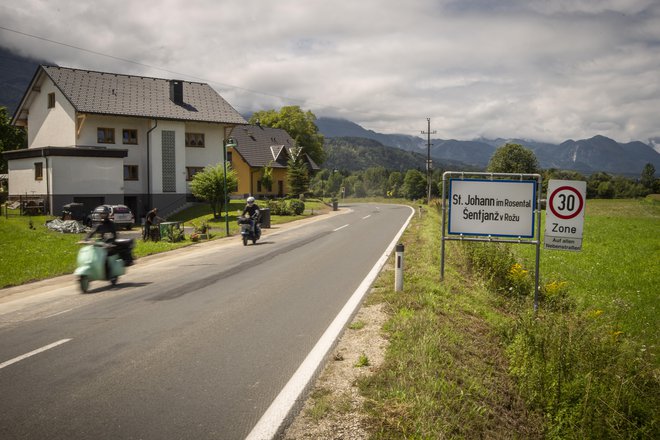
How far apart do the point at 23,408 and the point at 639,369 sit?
7392 mm

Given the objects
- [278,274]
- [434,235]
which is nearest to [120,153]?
[434,235]

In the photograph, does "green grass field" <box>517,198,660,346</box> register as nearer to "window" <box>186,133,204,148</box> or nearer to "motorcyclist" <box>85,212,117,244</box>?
"motorcyclist" <box>85,212,117,244</box>

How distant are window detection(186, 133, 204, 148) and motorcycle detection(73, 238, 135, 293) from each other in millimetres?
34159

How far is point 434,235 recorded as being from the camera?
20859 mm

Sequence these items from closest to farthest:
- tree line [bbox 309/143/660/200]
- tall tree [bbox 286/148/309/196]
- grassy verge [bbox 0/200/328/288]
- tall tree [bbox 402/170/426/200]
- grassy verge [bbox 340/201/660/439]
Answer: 1. grassy verge [bbox 340/201/660/439]
2. grassy verge [bbox 0/200/328/288]
3. tall tree [bbox 286/148/309/196]
4. tree line [bbox 309/143/660/200]
5. tall tree [bbox 402/170/426/200]

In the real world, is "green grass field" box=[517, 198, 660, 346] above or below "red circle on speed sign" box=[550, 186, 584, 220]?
below

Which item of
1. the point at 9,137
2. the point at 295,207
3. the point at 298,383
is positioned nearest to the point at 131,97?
the point at 295,207

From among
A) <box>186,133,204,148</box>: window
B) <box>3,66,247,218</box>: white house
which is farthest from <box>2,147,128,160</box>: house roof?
<box>186,133,204,148</box>: window

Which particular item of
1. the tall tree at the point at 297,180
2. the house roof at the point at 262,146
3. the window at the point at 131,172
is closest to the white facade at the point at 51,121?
the window at the point at 131,172

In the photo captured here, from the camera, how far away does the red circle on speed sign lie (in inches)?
332

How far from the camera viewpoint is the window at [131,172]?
39.3 metres

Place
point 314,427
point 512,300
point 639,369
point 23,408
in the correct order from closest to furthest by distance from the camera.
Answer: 1. point 314,427
2. point 23,408
3. point 639,369
4. point 512,300

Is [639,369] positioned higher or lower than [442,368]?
lower

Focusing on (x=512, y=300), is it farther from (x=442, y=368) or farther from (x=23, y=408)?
(x=23, y=408)
